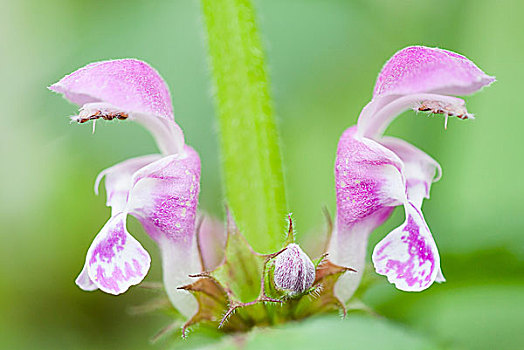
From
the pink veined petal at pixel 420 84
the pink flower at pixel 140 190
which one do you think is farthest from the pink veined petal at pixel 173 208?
the pink veined petal at pixel 420 84

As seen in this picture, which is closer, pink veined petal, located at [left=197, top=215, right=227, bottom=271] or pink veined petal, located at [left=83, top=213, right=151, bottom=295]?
pink veined petal, located at [left=83, top=213, right=151, bottom=295]

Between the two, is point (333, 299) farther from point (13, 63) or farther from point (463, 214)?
point (13, 63)

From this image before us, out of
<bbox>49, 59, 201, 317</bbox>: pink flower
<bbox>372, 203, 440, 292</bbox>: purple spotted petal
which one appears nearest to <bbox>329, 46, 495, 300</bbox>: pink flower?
<bbox>372, 203, 440, 292</bbox>: purple spotted petal

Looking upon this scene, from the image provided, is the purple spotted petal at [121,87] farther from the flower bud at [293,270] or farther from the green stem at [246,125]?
the flower bud at [293,270]

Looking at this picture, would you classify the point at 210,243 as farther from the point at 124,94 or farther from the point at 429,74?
the point at 429,74

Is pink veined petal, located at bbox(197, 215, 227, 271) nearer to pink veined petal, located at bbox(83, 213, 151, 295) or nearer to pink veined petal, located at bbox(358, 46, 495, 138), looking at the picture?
pink veined petal, located at bbox(83, 213, 151, 295)

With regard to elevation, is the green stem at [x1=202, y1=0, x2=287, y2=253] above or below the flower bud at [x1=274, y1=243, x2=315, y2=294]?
above
